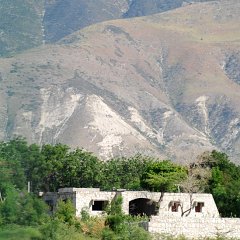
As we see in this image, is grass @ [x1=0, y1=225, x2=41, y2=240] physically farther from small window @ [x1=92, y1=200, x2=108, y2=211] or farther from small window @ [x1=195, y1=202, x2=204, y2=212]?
small window @ [x1=195, y1=202, x2=204, y2=212]

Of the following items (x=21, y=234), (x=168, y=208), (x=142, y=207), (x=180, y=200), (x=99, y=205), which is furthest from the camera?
(x=142, y=207)

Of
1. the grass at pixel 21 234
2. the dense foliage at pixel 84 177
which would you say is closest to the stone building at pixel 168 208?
the dense foliage at pixel 84 177

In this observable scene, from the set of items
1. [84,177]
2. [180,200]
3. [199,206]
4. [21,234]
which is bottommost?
[21,234]

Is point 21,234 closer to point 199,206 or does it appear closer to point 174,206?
point 174,206

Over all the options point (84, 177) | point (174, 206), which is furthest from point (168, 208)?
point (84, 177)

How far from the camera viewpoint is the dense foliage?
256 feet

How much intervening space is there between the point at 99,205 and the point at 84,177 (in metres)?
9.76

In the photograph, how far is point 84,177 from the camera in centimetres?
9062

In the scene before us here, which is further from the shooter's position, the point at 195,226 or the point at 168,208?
the point at 168,208

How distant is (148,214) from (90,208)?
456cm

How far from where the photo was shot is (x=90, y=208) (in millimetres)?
79812

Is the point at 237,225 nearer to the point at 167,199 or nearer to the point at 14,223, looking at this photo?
the point at 167,199

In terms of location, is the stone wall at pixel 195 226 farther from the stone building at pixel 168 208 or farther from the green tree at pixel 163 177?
the green tree at pixel 163 177

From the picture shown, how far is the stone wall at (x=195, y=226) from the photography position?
2906 inches
